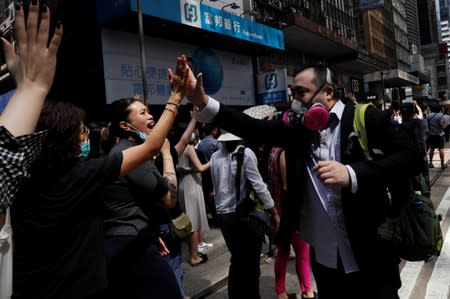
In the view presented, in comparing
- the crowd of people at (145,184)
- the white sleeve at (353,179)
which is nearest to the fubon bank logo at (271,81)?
the crowd of people at (145,184)

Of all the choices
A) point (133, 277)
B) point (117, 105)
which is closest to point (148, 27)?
point (117, 105)

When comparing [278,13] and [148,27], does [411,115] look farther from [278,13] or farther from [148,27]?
[278,13]

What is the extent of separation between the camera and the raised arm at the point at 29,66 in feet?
4.25

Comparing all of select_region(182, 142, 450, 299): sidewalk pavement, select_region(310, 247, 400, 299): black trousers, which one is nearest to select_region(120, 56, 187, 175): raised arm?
select_region(310, 247, 400, 299): black trousers

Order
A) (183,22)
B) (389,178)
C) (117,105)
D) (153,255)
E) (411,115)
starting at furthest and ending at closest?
(183,22), (411,115), (117,105), (153,255), (389,178)

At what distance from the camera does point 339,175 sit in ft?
6.19

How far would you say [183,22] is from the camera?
1107cm

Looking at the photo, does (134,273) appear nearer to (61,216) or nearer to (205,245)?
(61,216)

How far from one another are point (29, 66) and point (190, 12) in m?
10.6

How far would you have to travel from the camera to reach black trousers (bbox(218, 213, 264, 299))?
349 centimetres

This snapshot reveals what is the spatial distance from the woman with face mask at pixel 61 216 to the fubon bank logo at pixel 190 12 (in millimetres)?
9988

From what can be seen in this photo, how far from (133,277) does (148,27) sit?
10208 mm

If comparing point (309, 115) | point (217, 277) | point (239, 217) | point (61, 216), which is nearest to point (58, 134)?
point (61, 216)

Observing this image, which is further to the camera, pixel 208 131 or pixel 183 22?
pixel 183 22
